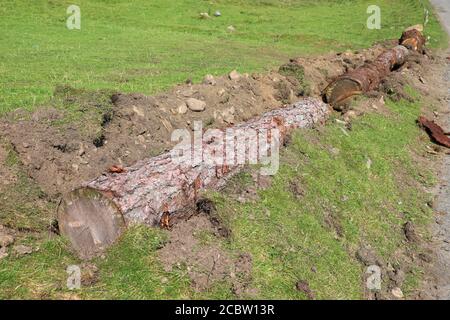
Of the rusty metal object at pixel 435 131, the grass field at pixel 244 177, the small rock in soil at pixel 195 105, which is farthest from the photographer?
the rusty metal object at pixel 435 131

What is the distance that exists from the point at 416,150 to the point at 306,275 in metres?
7.37

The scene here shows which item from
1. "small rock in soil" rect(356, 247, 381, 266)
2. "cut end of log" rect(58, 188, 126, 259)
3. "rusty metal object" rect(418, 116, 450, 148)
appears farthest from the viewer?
"rusty metal object" rect(418, 116, 450, 148)

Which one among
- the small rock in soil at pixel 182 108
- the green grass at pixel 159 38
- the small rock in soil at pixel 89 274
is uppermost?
the green grass at pixel 159 38

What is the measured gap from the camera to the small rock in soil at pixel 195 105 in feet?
37.5

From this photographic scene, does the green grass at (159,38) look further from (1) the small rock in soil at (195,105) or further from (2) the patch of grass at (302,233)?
(2) the patch of grass at (302,233)

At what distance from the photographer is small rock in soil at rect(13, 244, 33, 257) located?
683cm

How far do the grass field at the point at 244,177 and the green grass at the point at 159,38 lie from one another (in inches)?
2.9

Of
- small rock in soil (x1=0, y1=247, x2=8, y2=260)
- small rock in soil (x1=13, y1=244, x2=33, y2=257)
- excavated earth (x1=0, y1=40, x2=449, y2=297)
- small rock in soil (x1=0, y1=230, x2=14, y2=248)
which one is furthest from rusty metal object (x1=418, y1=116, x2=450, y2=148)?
small rock in soil (x1=0, y1=247, x2=8, y2=260)

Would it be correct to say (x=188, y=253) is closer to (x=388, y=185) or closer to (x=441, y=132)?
(x=388, y=185)

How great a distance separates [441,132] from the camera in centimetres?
1408

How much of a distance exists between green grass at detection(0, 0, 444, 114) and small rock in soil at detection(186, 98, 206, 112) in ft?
5.83

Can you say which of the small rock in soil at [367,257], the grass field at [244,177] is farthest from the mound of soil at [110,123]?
the small rock in soil at [367,257]

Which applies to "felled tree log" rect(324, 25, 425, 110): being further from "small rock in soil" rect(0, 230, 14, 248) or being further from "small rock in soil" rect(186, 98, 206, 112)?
"small rock in soil" rect(0, 230, 14, 248)
